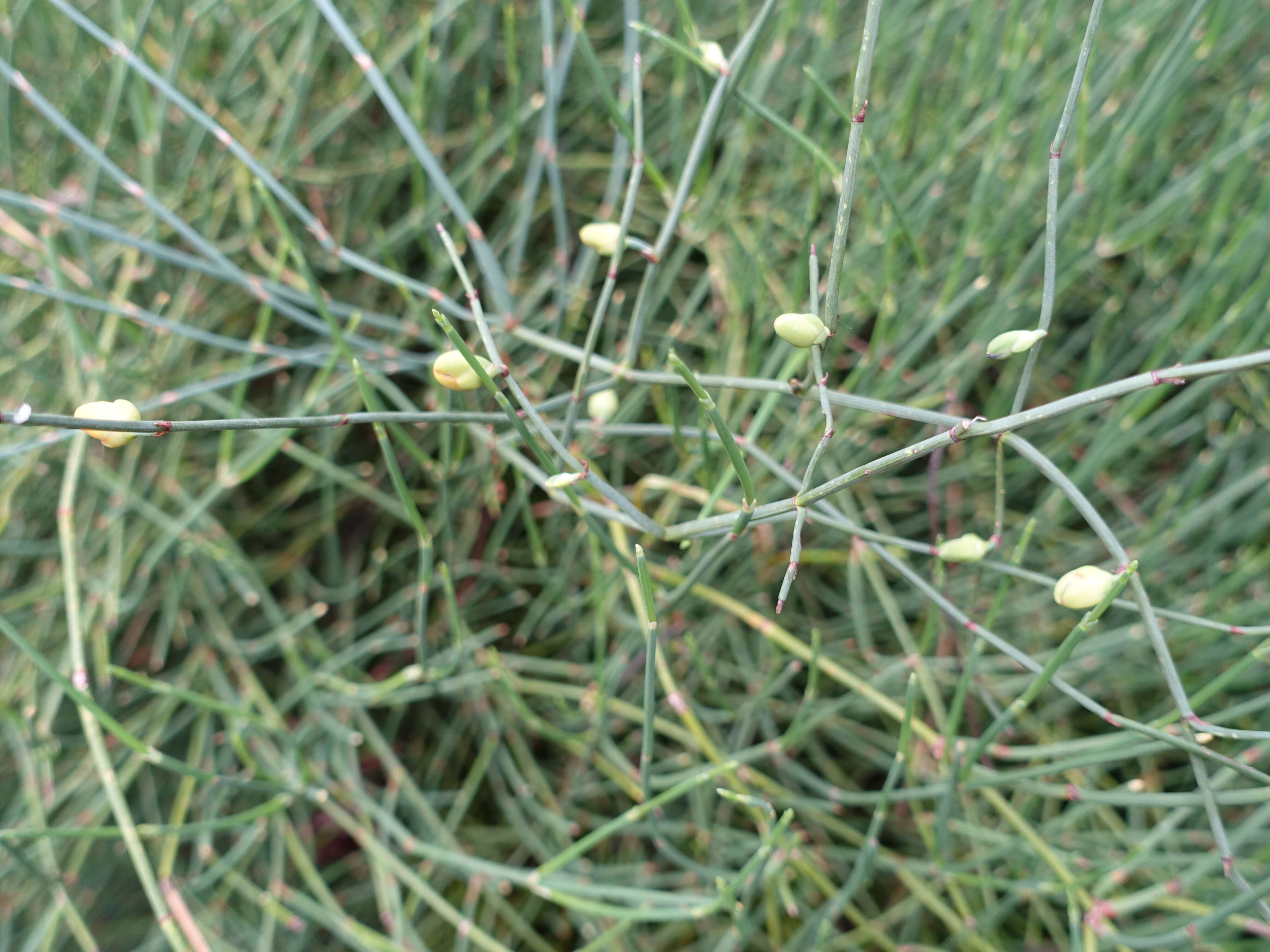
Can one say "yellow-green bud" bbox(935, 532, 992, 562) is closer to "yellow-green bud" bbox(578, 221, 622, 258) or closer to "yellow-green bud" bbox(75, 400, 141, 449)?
"yellow-green bud" bbox(578, 221, 622, 258)

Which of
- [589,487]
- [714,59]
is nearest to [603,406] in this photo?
[589,487]

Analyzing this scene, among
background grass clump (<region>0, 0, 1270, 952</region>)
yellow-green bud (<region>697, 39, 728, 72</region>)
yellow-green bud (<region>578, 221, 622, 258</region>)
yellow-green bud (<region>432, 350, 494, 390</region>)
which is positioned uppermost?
yellow-green bud (<region>697, 39, 728, 72</region>)

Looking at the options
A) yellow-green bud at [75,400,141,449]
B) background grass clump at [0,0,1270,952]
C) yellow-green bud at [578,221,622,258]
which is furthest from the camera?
background grass clump at [0,0,1270,952]

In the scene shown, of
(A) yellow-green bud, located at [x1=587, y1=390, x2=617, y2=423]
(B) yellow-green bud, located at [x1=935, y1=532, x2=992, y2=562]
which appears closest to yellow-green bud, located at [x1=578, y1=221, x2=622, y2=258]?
(A) yellow-green bud, located at [x1=587, y1=390, x2=617, y2=423]

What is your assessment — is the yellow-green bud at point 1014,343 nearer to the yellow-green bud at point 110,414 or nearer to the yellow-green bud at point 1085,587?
the yellow-green bud at point 1085,587

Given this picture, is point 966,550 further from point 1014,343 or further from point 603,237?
point 603,237

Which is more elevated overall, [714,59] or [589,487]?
[714,59]
